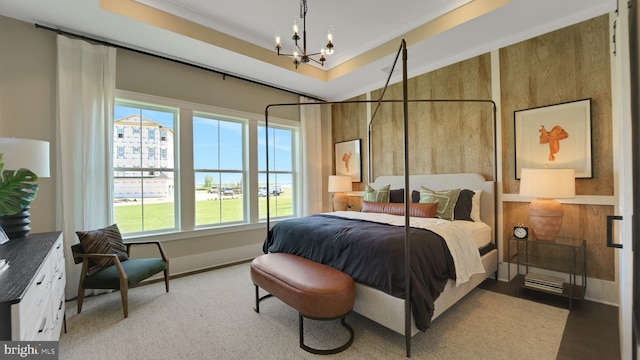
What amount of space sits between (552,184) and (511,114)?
1.12 meters

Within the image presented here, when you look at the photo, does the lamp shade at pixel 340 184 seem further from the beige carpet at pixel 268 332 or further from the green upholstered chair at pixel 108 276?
the green upholstered chair at pixel 108 276

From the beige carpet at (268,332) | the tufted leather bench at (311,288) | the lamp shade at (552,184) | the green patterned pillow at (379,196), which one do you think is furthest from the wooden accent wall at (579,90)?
the tufted leather bench at (311,288)

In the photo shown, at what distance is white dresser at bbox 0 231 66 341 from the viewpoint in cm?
103

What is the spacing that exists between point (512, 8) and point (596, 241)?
99.6 inches

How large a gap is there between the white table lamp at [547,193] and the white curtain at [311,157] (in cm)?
332

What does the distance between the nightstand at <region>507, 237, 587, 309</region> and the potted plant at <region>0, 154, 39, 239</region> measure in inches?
170

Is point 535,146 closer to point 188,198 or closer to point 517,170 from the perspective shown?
point 517,170

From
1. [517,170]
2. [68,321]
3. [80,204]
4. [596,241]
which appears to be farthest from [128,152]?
[596,241]

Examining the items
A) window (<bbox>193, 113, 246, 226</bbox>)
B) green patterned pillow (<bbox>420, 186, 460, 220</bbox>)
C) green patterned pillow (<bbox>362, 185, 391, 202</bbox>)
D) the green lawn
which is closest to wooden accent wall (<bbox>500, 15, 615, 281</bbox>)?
green patterned pillow (<bbox>420, 186, 460, 220</bbox>)

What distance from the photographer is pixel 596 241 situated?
8.87 ft

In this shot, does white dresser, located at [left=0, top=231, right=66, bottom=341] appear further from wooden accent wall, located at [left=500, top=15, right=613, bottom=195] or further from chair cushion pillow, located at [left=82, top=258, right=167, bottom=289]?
wooden accent wall, located at [left=500, top=15, right=613, bottom=195]

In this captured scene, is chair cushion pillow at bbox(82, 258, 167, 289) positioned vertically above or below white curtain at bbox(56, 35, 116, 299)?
below

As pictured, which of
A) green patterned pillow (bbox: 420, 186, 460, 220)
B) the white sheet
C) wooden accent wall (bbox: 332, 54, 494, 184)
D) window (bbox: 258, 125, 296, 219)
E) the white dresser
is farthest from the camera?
window (bbox: 258, 125, 296, 219)

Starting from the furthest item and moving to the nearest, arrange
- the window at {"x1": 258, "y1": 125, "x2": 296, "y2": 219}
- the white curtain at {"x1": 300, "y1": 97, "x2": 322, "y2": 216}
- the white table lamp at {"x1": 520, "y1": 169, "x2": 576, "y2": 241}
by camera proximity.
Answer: the white curtain at {"x1": 300, "y1": 97, "x2": 322, "y2": 216} < the window at {"x1": 258, "y1": 125, "x2": 296, "y2": 219} < the white table lamp at {"x1": 520, "y1": 169, "x2": 576, "y2": 241}
